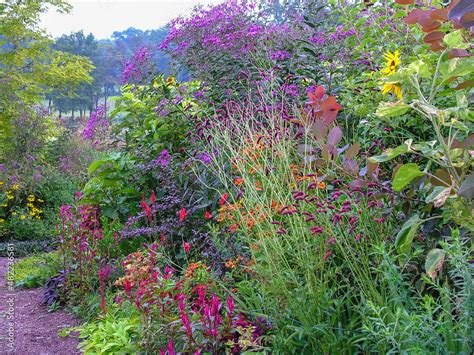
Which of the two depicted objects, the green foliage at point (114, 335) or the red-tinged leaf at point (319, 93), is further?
the green foliage at point (114, 335)

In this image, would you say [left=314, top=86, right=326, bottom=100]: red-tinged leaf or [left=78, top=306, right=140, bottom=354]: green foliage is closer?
[left=314, top=86, right=326, bottom=100]: red-tinged leaf

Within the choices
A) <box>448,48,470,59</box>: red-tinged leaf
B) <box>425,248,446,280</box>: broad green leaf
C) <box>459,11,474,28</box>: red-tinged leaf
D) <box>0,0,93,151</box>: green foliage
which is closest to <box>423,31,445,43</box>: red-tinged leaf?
<box>448,48,470,59</box>: red-tinged leaf

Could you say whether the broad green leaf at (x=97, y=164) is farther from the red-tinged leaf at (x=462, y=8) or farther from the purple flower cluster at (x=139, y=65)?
the red-tinged leaf at (x=462, y=8)

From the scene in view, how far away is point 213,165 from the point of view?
352cm

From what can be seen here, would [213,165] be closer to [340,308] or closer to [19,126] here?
[340,308]

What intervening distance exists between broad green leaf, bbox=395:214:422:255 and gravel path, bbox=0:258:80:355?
2154 mm

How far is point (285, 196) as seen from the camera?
2.92 m

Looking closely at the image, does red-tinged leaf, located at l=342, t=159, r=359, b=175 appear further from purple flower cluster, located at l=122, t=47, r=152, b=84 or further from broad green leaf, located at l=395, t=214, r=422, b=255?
purple flower cluster, located at l=122, t=47, r=152, b=84

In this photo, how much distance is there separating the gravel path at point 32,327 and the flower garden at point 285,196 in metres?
0.13

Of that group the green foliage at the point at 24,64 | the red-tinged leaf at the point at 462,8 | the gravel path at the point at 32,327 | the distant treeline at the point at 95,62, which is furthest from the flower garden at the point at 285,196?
the distant treeline at the point at 95,62

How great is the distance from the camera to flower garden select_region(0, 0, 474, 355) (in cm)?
185

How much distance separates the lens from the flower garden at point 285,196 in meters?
1.85

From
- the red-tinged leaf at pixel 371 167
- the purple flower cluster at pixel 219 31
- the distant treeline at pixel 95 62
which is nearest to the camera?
the red-tinged leaf at pixel 371 167

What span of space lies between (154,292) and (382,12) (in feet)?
9.62
